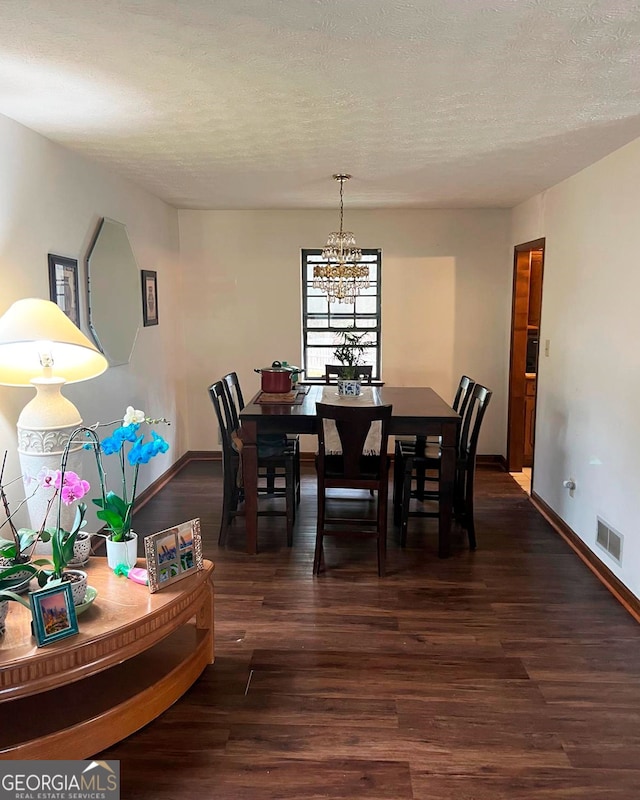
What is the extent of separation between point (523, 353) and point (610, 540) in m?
2.43

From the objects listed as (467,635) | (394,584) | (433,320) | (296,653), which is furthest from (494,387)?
(296,653)

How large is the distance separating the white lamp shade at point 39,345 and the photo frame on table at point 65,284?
17.8 inches

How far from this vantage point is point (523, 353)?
555 centimetres

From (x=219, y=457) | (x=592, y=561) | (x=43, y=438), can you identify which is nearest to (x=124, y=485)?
(x=43, y=438)

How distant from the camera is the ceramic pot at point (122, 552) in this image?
96.7 inches

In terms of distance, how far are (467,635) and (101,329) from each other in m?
2.79

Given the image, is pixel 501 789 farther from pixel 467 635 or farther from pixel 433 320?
pixel 433 320

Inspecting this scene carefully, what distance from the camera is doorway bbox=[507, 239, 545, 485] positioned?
546cm

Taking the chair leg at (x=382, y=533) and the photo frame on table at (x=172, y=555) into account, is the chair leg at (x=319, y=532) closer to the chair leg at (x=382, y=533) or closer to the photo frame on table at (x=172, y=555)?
the chair leg at (x=382, y=533)

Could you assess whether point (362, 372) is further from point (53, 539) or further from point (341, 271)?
point (53, 539)

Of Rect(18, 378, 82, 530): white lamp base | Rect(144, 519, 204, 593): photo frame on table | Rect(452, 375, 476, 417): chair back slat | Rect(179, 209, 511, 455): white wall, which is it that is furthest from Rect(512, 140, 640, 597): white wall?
Rect(18, 378, 82, 530): white lamp base

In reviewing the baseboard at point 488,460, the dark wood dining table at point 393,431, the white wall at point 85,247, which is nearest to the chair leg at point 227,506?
the dark wood dining table at point 393,431

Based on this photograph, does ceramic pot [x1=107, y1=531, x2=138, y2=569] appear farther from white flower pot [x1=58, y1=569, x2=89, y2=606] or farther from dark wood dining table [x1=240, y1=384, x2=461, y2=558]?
dark wood dining table [x1=240, y1=384, x2=461, y2=558]

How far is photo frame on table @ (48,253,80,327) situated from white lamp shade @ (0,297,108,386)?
452 millimetres
